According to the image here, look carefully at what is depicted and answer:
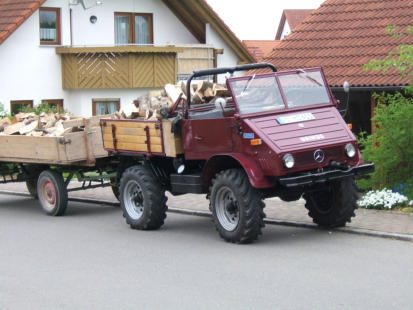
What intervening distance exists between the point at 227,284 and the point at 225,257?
1565 mm

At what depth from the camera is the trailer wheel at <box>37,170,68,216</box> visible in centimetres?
1476

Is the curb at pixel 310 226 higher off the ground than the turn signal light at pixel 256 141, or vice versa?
the turn signal light at pixel 256 141

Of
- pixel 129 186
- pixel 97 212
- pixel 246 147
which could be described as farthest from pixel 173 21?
pixel 246 147

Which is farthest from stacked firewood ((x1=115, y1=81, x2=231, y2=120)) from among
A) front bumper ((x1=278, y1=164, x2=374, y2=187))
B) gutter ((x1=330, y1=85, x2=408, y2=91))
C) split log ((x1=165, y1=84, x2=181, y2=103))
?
gutter ((x1=330, y1=85, x2=408, y2=91))

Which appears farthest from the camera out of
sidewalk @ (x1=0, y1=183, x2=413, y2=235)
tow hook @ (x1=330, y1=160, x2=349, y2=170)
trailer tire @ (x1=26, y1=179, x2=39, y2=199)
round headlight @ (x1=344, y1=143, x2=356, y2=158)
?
trailer tire @ (x1=26, y1=179, x2=39, y2=199)

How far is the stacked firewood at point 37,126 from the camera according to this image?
1518cm

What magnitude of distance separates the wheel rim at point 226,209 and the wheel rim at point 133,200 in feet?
6.41

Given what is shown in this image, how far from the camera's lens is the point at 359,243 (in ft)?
35.7

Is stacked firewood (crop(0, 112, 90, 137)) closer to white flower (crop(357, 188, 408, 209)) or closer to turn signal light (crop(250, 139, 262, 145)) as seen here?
turn signal light (crop(250, 139, 262, 145))

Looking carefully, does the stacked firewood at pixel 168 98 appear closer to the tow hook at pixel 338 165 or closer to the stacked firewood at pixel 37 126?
the stacked firewood at pixel 37 126

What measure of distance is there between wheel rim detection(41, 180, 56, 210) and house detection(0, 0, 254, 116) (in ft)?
44.3

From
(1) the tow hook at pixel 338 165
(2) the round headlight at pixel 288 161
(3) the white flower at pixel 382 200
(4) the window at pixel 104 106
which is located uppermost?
(4) the window at pixel 104 106

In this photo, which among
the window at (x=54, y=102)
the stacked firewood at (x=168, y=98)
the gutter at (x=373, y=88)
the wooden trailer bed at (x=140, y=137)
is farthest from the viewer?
the window at (x=54, y=102)

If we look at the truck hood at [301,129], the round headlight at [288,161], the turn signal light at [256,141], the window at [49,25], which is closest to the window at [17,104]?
the window at [49,25]
